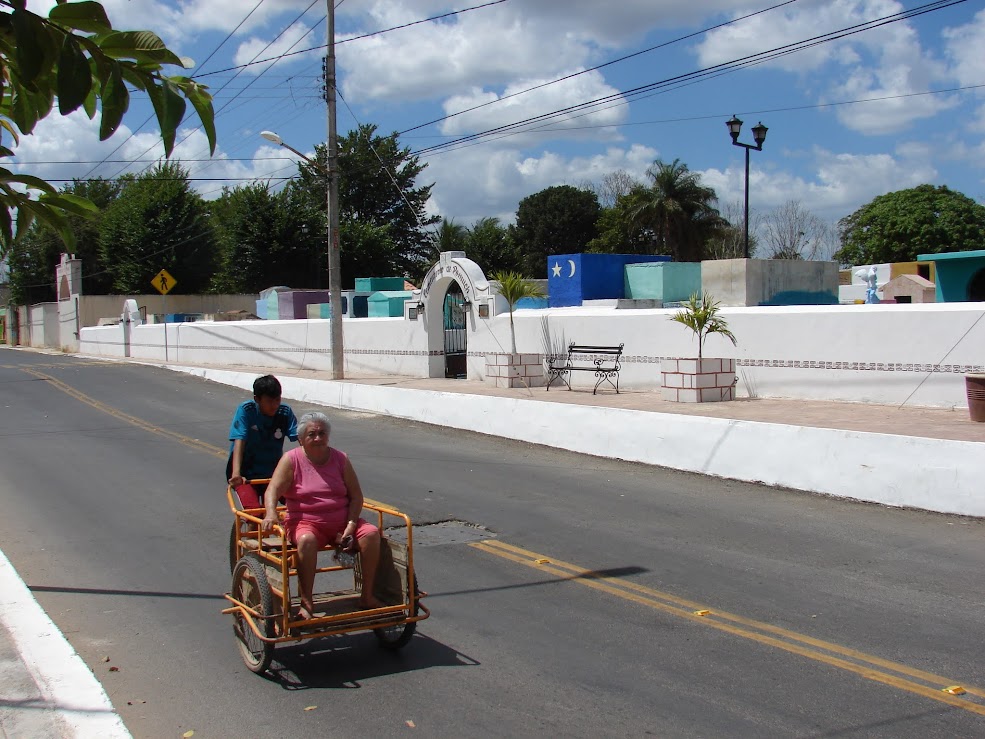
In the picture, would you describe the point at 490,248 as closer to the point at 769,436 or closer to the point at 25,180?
the point at 769,436

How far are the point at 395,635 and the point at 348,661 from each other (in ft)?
1.08

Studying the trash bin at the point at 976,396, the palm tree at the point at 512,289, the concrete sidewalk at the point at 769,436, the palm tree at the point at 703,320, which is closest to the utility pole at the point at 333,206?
the palm tree at the point at 512,289

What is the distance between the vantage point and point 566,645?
6.21m

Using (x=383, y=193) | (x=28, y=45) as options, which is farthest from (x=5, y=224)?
(x=383, y=193)

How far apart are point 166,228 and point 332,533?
2268 inches

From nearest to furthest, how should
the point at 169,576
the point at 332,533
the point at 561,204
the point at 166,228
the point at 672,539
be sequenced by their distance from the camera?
the point at 332,533, the point at 169,576, the point at 672,539, the point at 166,228, the point at 561,204

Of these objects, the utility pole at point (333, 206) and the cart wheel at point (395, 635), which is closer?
the cart wheel at point (395, 635)

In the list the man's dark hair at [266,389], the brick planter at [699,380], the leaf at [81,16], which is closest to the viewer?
the leaf at [81,16]

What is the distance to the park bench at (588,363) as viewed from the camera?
818 inches

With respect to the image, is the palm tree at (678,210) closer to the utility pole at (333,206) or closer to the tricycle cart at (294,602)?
the utility pole at (333,206)

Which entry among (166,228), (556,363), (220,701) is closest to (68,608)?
(220,701)

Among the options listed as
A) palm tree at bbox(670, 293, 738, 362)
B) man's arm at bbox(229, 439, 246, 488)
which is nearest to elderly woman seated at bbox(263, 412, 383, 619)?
man's arm at bbox(229, 439, 246, 488)

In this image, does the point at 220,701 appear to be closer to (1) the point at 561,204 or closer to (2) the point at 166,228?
(2) the point at 166,228

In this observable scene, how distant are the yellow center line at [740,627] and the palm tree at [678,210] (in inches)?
Result: 1917
